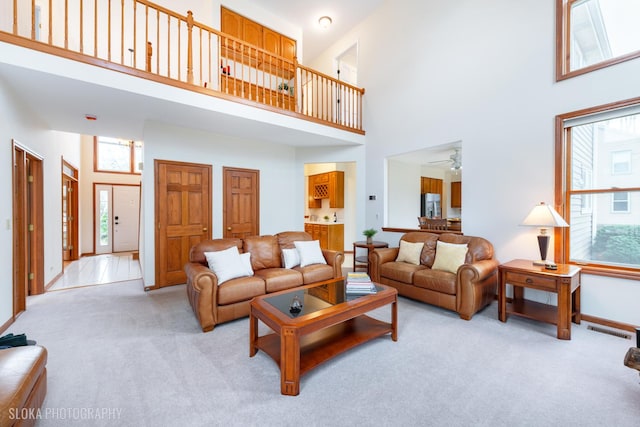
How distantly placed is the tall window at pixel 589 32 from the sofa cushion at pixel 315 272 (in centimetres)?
359

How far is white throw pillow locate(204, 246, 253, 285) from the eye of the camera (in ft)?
9.71

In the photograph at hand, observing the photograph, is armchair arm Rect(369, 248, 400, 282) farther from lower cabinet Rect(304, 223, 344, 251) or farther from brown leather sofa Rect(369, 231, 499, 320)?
lower cabinet Rect(304, 223, 344, 251)

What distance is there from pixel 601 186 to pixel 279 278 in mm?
3765

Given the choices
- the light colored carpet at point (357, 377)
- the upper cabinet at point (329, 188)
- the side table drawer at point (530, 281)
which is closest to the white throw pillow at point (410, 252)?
the light colored carpet at point (357, 377)

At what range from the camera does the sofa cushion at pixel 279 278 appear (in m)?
3.15

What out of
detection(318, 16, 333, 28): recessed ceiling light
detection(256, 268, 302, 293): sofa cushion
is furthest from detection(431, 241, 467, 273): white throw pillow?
detection(318, 16, 333, 28): recessed ceiling light

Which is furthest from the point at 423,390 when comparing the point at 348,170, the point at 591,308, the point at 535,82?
the point at 348,170

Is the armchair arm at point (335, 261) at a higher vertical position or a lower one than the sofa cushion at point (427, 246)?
lower

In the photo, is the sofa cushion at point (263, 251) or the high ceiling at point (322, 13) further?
the high ceiling at point (322, 13)

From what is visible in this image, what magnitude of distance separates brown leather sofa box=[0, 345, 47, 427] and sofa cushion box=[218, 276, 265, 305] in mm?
1342

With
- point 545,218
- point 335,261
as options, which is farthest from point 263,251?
point 545,218

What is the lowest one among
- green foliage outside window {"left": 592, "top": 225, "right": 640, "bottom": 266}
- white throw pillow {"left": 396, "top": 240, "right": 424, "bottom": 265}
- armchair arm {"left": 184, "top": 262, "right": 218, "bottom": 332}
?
armchair arm {"left": 184, "top": 262, "right": 218, "bottom": 332}

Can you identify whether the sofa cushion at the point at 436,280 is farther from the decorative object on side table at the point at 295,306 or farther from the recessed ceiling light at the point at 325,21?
the recessed ceiling light at the point at 325,21

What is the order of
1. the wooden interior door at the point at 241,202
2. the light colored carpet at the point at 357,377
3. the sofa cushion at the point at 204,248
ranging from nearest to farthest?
1. the light colored carpet at the point at 357,377
2. the sofa cushion at the point at 204,248
3. the wooden interior door at the point at 241,202
